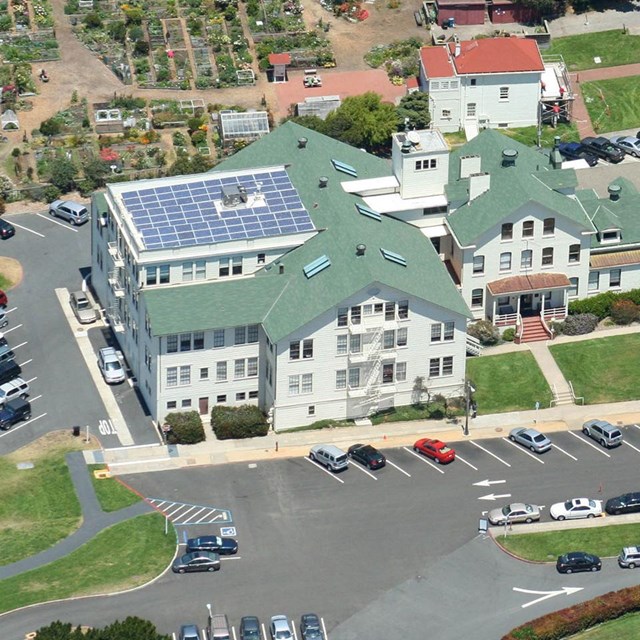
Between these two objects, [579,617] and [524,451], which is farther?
[524,451]

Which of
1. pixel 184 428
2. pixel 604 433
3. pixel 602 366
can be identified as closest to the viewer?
pixel 184 428

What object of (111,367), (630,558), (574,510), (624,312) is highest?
(624,312)

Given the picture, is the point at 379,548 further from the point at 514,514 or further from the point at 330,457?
the point at 330,457

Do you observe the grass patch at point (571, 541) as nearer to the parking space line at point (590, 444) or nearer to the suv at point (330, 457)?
the parking space line at point (590, 444)

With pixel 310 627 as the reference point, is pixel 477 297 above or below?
above

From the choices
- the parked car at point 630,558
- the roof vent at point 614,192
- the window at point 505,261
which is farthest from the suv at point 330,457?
the roof vent at point 614,192

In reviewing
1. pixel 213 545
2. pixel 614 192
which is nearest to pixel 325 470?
pixel 213 545

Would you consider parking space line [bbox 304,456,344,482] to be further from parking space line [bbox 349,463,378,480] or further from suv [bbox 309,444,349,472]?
parking space line [bbox 349,463,378,480]
